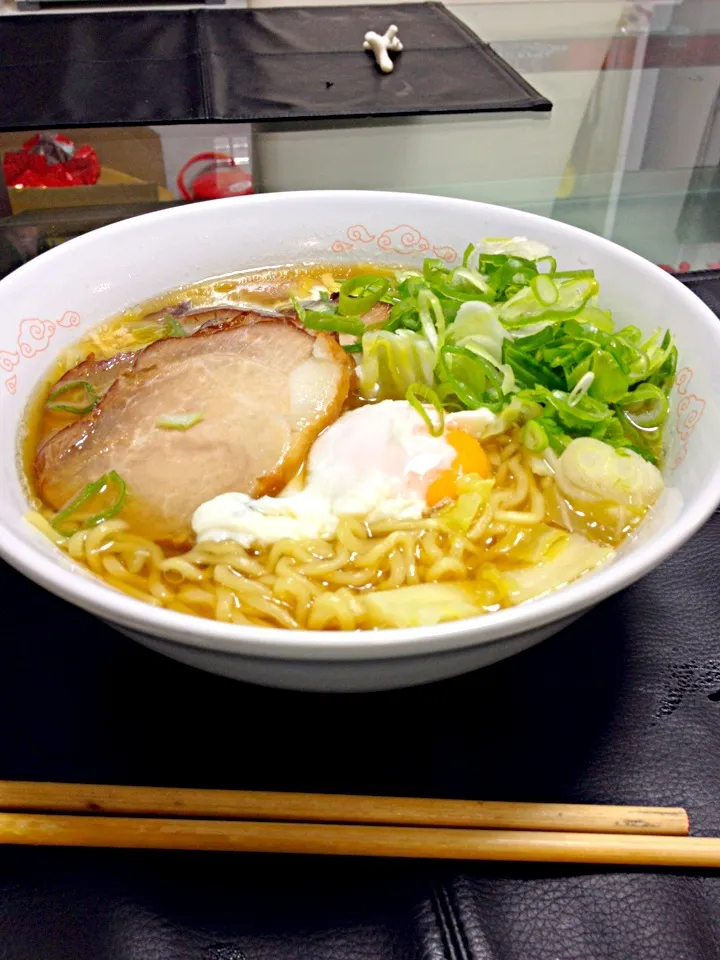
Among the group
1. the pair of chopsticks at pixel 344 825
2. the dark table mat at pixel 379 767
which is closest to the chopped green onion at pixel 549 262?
the dark table mat at pixel 379 767

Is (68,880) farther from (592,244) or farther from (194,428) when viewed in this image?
(592,244)

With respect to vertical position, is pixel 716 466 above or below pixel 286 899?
above

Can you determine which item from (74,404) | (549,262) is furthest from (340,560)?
(549,262)

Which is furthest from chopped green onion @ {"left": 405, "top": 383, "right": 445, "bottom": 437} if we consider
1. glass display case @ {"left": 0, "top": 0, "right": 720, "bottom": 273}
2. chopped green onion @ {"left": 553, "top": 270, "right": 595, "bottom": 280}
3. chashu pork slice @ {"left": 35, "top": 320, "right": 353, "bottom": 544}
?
glass display case @ {"left": 0, "top": 0, "right": 720, "bottom": 273}

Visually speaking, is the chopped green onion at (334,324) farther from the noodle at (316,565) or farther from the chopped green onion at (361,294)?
the noodle at (316,565)

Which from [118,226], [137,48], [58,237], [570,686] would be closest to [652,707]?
[570,686]

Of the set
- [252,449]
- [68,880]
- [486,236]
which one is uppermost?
[486,236]
